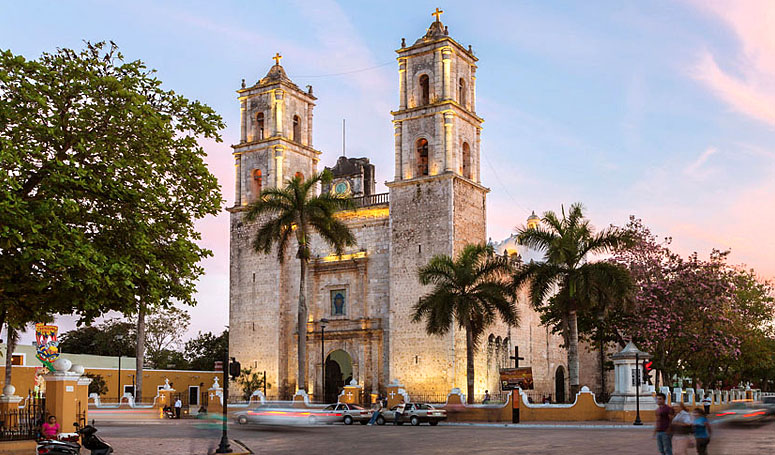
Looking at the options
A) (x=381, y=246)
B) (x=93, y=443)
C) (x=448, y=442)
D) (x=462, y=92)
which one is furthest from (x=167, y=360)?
(x=93, y=443)

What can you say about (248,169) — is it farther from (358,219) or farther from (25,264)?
(25,264)

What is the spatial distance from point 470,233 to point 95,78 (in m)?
28.3

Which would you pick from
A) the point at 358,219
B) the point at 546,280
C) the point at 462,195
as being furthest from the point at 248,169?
the point at 546,280

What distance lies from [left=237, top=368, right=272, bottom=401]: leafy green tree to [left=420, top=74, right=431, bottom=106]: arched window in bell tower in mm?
17231

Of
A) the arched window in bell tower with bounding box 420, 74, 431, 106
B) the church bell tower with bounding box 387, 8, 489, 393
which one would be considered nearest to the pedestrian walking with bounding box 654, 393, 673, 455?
the church bell tower with bounding box 387, 8, 489, 393

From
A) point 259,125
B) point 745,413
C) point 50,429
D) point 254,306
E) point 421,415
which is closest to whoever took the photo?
point 50,429

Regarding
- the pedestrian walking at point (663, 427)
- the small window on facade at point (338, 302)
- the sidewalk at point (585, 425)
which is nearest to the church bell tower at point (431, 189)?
the small window on facade at point (338, 302)

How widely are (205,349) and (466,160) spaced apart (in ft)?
102

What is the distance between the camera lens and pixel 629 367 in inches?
1169

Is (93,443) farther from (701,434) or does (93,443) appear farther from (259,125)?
(259,125)

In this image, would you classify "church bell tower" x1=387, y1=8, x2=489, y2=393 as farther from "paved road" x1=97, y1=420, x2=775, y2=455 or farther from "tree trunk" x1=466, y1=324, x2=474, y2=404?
"paved road" x1=97, y1=420, x2=775, y2=455

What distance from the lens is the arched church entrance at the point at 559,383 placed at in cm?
5316

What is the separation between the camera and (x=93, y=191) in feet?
53.5

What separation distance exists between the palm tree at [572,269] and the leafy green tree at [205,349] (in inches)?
1471
